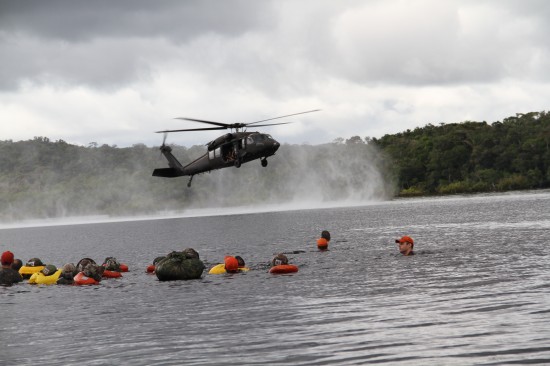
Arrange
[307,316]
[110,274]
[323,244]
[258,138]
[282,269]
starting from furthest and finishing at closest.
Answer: [323,244] → [258,138] → [110,274] → [282,269] → [307,316]

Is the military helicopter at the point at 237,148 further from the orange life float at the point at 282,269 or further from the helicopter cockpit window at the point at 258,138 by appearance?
the orange life float at the point at 282,269

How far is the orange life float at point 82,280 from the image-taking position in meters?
50.4

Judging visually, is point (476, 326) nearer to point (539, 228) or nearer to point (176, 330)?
point (176, 330)

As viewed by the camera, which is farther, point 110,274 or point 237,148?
point 237,148

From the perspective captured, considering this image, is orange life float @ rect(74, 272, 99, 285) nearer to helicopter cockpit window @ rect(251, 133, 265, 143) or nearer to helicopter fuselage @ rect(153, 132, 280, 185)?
helicopter fuselage @ rect(153, 132, 280, 185)

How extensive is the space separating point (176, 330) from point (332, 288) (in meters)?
13.1

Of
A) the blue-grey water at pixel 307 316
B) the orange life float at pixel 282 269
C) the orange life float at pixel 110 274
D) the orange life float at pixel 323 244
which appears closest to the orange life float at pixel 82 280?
the blue-grey water at pixel 307 316

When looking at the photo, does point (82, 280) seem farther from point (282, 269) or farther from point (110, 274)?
point (282, 269)

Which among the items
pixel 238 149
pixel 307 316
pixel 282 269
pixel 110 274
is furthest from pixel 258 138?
pixel 307 316

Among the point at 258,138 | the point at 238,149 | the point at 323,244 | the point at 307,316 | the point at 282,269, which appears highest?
the point at 258,138

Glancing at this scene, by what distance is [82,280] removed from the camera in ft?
165

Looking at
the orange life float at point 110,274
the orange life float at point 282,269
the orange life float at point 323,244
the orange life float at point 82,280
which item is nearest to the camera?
the orange life float at point 82,280

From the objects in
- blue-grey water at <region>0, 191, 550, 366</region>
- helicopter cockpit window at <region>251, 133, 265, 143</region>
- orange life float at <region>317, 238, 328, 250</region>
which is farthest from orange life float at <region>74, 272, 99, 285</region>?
orange life float at <region>317, 238, 328, 250</region>

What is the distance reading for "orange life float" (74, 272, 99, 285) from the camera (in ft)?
165
